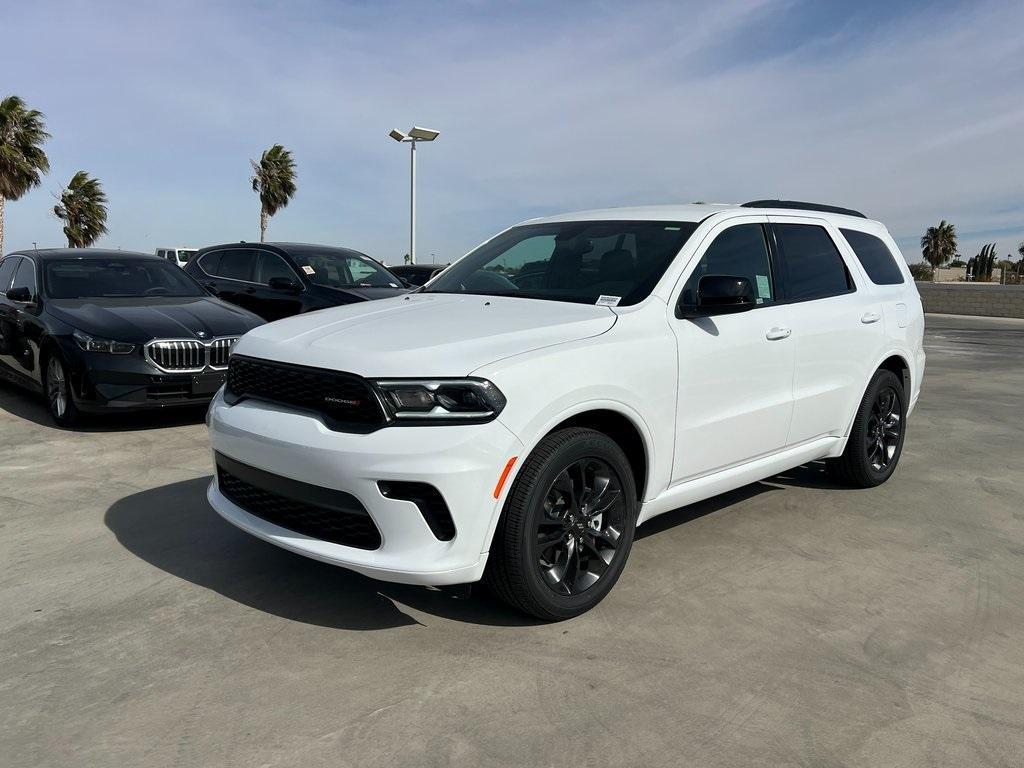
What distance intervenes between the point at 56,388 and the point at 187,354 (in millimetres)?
1191

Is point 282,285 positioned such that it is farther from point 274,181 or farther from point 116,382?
point 274,181

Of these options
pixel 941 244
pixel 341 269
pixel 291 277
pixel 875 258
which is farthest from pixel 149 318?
pixel 941 244

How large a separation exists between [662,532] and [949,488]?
236 cm

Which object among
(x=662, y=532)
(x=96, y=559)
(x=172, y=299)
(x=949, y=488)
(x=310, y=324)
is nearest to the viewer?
(x=310, y=324)

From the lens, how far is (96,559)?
404cm

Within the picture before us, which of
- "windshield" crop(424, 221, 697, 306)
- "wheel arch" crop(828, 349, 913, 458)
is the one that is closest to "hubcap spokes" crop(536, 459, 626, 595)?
"windshield" crop(424, 221, 697, 306)

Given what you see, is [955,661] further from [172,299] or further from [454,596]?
[172,299]

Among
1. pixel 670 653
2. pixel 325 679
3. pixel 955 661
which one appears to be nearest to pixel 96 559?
pixel 325 679

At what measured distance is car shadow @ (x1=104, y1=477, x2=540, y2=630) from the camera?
136 inches

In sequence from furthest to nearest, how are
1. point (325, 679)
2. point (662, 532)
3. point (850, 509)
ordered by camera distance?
point (850, 509), point (662, 532), point (325, 679)

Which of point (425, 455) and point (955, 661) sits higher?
point (425, 455)

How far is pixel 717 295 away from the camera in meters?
3.77

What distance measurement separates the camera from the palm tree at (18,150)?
30.6 m

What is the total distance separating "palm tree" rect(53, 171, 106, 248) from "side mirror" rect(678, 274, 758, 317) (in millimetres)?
48531
